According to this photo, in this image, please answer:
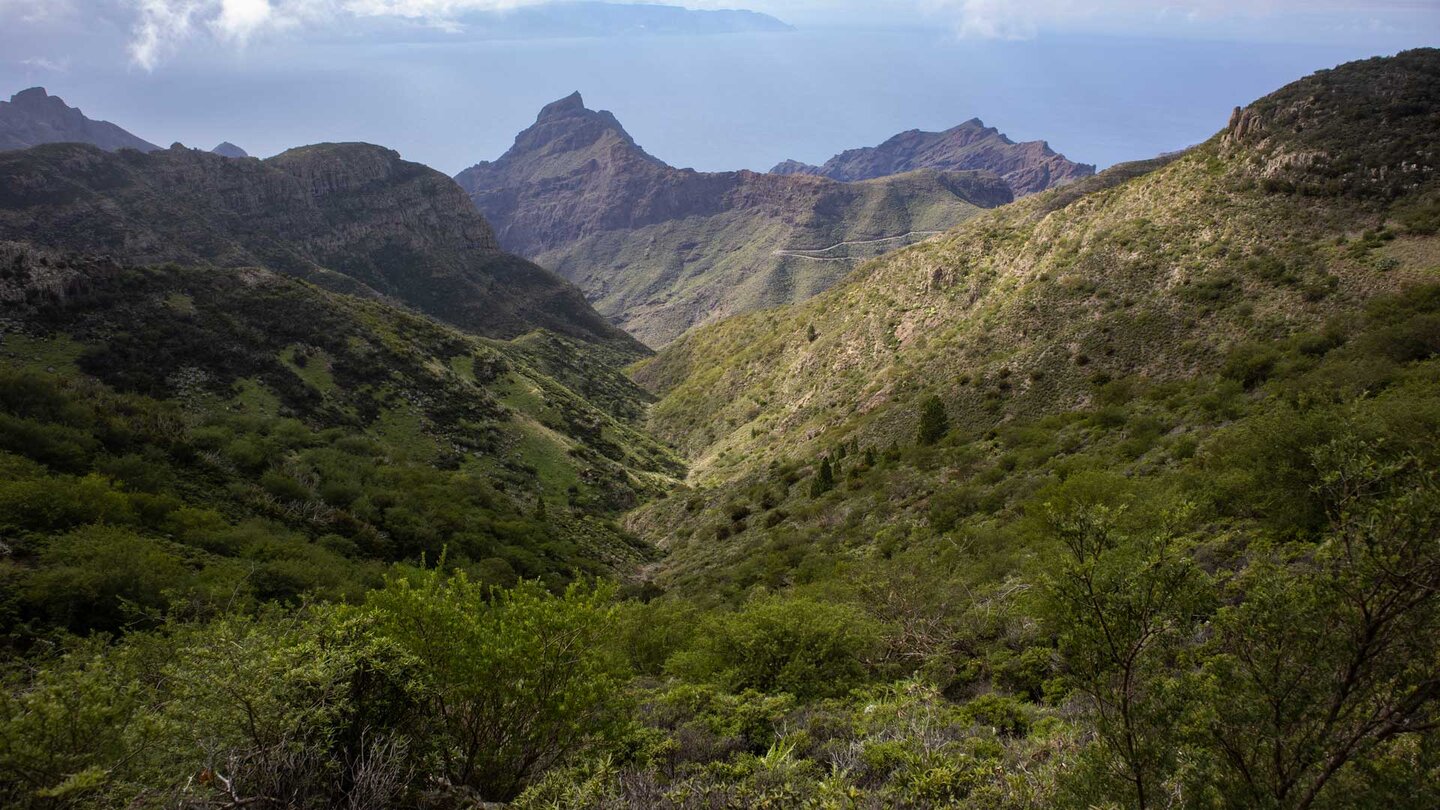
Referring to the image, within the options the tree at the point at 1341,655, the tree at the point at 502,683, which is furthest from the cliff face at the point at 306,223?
the tree at the point at 1341,655

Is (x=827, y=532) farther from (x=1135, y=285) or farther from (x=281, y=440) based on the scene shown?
(x=281, y=440)

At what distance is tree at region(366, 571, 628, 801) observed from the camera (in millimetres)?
8891

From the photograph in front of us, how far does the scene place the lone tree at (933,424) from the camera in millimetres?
39625

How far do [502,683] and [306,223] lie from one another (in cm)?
19343

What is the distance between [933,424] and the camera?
39938 mm

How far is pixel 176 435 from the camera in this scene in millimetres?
29953

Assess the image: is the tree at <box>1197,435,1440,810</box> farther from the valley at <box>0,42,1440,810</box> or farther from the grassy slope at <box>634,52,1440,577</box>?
the grassy slope at <box>634,52,1440,577</box>

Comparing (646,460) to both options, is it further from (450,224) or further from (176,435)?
(450,224)

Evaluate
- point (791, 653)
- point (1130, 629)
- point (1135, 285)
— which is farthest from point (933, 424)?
point (1130, 629)

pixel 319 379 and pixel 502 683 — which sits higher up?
pixel 319 379

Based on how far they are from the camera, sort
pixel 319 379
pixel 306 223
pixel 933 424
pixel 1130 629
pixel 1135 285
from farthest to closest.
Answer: pixel 306 223 < pixel 319 379 < pixel 933 424 < pixel 1135 285 < pixel 1130 629

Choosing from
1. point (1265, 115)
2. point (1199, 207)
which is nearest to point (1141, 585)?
point (1199, 207)

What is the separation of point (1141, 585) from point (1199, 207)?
48.2 m

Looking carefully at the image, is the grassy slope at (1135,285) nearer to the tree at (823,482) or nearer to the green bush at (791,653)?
the tree at (823,482)
